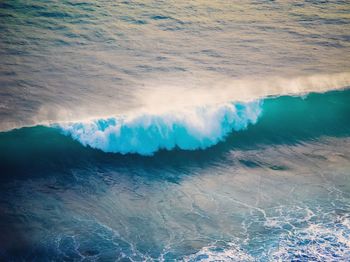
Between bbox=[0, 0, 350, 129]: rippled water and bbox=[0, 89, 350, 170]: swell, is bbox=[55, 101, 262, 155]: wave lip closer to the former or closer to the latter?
bbox=[0, 89, 350, 170]: swell

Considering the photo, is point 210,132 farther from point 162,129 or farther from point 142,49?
point 142,49

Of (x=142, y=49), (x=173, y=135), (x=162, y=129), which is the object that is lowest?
(x=173, y=135)

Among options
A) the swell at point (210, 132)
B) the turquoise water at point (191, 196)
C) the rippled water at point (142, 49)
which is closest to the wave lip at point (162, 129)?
the swell at point (210, 132)

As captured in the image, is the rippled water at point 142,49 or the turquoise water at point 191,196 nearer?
the turquoise water at point 191,196

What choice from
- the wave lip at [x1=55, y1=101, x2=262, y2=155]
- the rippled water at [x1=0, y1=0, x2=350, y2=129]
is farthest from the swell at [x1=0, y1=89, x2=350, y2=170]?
the rippled water at [x1=0, y1=0, x2=350, y2=129]

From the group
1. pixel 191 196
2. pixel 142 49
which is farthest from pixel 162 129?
pixel 142 49

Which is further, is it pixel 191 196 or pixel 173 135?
pixel 173 135

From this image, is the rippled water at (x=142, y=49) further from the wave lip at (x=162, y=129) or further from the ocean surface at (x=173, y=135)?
the wave lip at (x=162, y=129)
